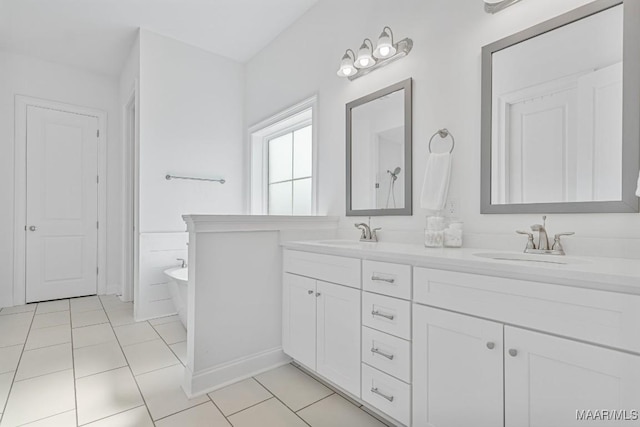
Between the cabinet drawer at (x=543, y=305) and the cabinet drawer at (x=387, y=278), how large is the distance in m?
0.09

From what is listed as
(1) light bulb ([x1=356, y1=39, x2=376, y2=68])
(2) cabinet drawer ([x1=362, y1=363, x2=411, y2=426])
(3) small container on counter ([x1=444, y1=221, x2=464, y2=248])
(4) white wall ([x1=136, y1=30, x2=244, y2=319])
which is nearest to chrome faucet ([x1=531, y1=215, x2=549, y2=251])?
(3) small container on counter ([x1=444, y1=221, x2=464, y2=248])

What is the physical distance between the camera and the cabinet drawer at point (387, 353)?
138 cm

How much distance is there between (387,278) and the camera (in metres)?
1.46

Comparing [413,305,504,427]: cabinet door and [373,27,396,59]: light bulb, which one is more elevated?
[373,27,396,59]: light bulb

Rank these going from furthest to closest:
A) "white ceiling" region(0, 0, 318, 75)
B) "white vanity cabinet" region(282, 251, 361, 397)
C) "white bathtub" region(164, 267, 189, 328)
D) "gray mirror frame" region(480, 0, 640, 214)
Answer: "white ceiling" region(0, 0, 318, 75)
"white bathtub" region(164, 267, 189, 328)
"white vanity cabinet" region(282, 251, 361, 397)
"gray mirror frame" region(480, 0, 640, 214)

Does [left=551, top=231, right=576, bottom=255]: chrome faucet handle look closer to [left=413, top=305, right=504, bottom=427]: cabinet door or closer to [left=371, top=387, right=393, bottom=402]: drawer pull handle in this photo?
[left=413, top=305, right=504, bottom=427]: cabinet door

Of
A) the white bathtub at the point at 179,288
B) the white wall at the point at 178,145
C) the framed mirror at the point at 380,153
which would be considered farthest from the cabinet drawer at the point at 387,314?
the white wall at the point at 178,145

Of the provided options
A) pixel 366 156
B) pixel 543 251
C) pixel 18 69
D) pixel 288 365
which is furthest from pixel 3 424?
pixel 18 69

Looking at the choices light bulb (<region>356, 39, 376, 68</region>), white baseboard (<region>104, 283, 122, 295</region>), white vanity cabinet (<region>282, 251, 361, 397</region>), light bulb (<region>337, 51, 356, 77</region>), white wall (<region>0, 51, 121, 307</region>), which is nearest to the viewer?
white vanity cabinet (<region>282, 251, 361, 397</region>)

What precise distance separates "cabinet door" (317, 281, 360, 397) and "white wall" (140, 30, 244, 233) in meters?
2.13

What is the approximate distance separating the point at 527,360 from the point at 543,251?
1.80 feet

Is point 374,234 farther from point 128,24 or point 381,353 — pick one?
point 128,24

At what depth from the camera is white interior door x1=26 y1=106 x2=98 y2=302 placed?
3.63 meters

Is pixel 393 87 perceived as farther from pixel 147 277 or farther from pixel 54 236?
pixel 54 236
